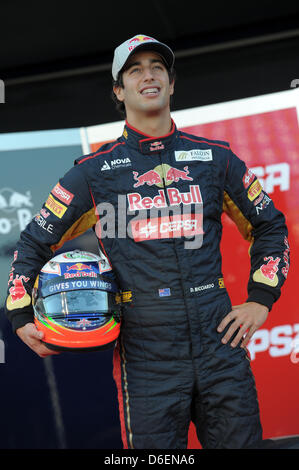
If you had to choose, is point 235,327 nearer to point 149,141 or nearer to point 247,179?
point 247,179

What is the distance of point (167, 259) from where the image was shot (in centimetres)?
188

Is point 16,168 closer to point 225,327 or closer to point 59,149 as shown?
point 59,149

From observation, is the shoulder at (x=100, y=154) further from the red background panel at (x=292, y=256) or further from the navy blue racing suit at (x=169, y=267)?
the red background panel at (x=292, y=256)

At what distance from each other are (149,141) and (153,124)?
85mm

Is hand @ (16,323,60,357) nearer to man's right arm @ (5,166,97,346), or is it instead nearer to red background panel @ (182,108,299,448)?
man's right arm @ (5,166,97,346)

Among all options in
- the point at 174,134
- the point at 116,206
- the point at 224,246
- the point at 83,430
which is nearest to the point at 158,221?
the point at 116,206

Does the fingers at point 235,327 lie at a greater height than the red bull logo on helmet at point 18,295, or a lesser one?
lesser

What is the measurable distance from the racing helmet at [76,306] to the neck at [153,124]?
1.74 feet

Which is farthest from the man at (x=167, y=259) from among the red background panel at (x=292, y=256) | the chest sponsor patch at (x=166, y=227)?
the red background panel at (x=292, y=256)

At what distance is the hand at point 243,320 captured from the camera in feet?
6.17

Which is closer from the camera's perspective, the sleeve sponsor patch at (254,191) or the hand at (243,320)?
the hand at (243,320)

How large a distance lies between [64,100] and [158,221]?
1700 mm

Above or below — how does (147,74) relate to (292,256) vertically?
above

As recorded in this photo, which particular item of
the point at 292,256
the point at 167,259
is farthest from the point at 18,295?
the point at 292,256
